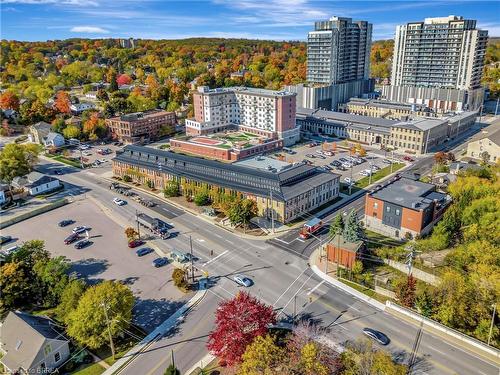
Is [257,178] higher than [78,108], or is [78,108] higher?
[78,108]

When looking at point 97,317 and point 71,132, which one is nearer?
point 97,317

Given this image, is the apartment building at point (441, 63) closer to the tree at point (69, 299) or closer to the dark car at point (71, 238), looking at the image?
the dark car at point (71, 238)

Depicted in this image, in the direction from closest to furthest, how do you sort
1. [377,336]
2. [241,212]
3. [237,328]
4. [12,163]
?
1. [237,328]
2. [377,336]
3. [241,212]
4. [12,163]

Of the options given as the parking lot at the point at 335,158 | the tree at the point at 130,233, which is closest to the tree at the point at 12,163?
the tree at the point at 130,233

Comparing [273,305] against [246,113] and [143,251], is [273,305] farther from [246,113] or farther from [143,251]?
[246,113]

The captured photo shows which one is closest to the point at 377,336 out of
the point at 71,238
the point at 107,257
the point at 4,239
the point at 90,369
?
the point at 90,369

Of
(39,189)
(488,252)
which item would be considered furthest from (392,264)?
(39,189)

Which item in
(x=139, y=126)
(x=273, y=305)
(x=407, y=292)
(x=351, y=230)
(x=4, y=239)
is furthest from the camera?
(x=139, y=126)
